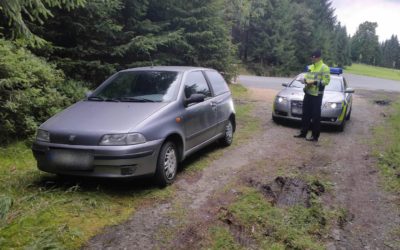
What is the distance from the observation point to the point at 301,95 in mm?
10094

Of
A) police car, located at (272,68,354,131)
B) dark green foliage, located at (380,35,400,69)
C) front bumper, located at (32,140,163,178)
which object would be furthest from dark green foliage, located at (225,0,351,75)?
dark green foliage, located at (380,35,400,69)

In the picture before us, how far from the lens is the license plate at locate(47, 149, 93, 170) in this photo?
182 inches

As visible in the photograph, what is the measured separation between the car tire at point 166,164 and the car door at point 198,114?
437 millimetres

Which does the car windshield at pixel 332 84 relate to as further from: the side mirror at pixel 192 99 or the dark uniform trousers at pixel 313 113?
the side mirror at pixel 192 99

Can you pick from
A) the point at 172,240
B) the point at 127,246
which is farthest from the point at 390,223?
the point at 127,246

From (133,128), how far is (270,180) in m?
2.30

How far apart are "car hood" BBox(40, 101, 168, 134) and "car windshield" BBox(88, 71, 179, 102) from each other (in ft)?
0.81

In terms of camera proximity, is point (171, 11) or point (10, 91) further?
point (171, 11)

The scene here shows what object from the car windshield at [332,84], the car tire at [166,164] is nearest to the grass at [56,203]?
the car tire at [166,164]

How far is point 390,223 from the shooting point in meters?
4.48

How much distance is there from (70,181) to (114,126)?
3.73 feet

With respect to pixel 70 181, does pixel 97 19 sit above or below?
above

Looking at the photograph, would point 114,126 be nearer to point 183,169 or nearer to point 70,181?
point 70,181

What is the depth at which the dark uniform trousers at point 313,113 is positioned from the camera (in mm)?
8555
